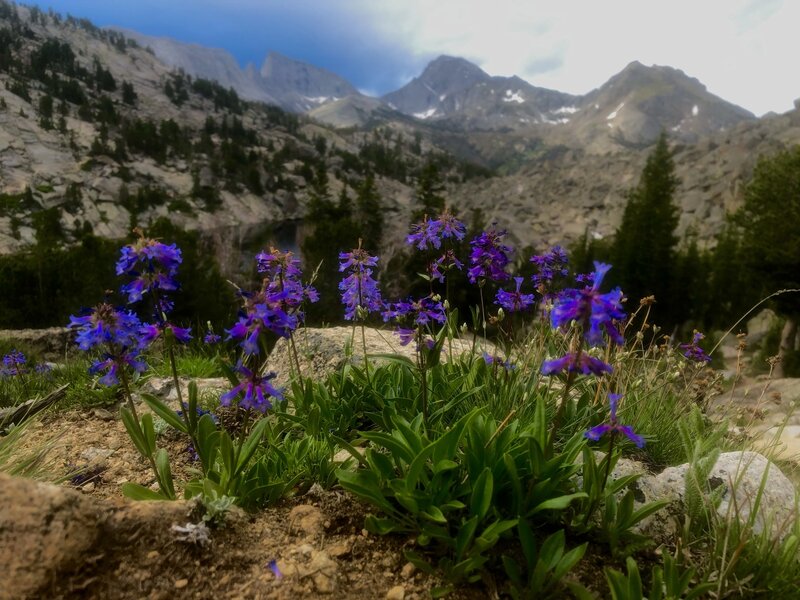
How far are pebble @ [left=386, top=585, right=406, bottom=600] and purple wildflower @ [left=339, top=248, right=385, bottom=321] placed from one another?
6.98ft

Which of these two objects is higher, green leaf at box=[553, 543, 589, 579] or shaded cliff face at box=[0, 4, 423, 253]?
shaded cliff face at box=[0, 4, 423, 253]

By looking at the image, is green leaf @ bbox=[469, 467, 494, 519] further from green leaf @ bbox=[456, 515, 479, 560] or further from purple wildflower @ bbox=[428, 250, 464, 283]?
purple wildflower @ bbox=[428, 250, 464, 283]

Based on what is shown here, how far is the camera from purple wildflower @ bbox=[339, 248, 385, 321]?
4199 mm

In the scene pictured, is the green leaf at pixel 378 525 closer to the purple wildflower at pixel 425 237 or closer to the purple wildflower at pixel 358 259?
the purple wildflower at pixel 358 259

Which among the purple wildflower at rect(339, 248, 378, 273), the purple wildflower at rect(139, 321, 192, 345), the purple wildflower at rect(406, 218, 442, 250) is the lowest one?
the purple wildflower at rect(139, 321, 192, 345)

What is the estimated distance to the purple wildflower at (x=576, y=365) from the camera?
2090 millimetres

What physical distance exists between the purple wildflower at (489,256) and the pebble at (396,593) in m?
2.49

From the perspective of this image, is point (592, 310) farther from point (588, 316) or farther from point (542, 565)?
point (542, 565)

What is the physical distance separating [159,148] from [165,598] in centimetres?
11614

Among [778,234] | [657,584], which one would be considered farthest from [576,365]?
[778,234]

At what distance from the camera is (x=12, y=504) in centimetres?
207

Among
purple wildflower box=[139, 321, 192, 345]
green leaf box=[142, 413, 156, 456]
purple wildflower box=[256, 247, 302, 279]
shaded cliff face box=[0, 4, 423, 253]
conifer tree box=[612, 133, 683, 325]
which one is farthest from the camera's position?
shaded cliff face box=[0, 4, 423, 253]

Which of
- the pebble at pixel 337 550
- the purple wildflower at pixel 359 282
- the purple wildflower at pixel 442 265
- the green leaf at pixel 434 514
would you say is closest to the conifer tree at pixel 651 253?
the purple wildflower at pixel 442 265

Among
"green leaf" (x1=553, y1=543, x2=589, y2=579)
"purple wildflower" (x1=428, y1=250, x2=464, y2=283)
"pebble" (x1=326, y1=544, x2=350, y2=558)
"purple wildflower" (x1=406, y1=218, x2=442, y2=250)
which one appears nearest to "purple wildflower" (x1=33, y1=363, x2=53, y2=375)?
"purple wildflower" (x1=406, y1=218, x2=442, y2=250)
